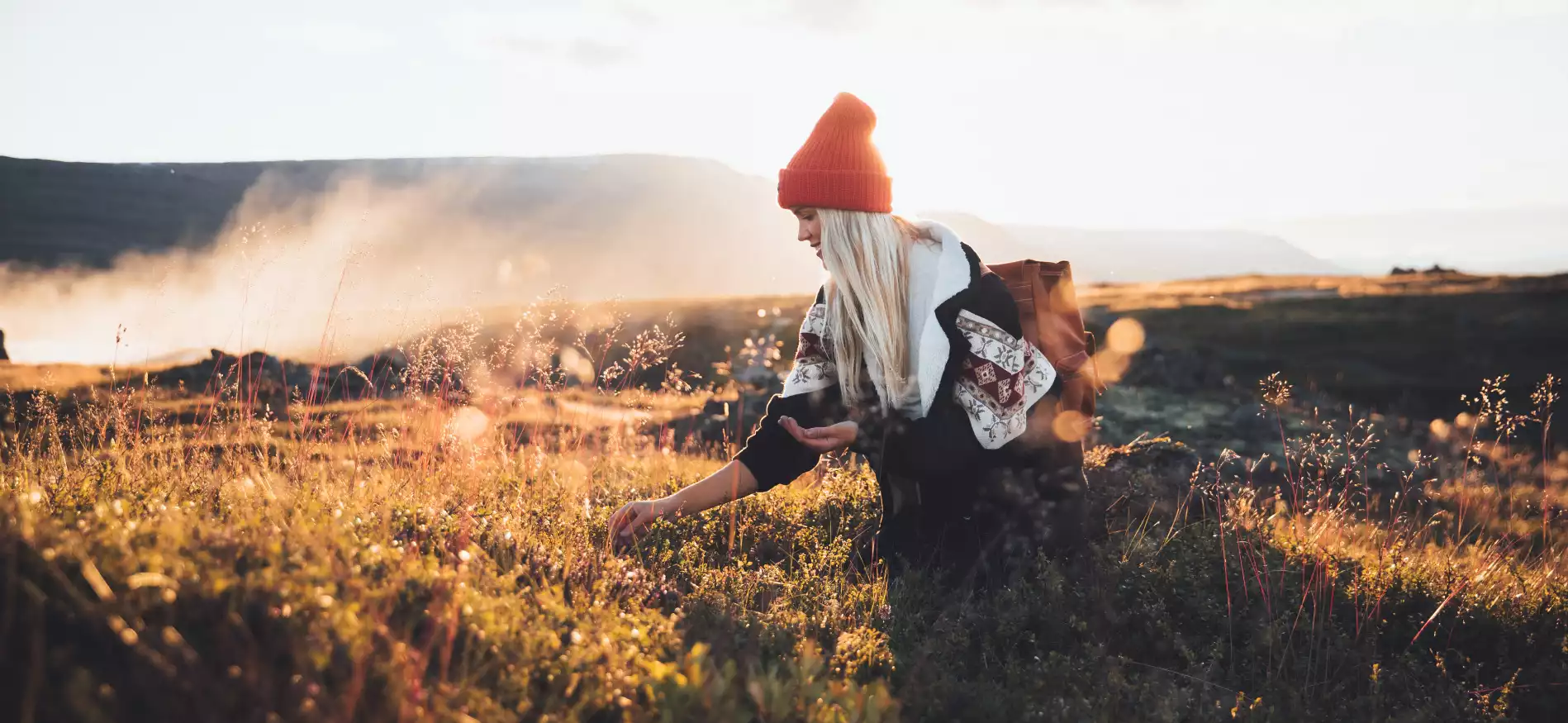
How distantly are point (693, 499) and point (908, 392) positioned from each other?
A: 108cm

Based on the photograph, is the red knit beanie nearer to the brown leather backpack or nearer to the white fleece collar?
the white fleece collar

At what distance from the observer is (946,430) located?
3709mm

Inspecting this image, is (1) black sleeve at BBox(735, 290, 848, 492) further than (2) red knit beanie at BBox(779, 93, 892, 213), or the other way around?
(1) black sleeve at BBox(735, 290, 848, 492)

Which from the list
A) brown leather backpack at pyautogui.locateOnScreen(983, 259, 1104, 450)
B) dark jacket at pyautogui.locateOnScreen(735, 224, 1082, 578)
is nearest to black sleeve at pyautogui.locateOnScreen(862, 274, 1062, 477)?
dark jacket at pyautogui.locateOnScreen(735, 224, 1082, 578)

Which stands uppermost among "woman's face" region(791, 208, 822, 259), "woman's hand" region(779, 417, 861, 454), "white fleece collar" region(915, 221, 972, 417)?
"woman's face" region(791, 208, 822, 259)

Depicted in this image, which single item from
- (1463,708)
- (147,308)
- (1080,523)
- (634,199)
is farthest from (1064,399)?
(634,199)

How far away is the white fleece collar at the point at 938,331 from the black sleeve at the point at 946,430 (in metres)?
0.04

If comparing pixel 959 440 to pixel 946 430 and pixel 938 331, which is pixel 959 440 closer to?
pixel 946 430

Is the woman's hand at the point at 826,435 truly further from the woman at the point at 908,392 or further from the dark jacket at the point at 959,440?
the dark jacket at the point at 959,440

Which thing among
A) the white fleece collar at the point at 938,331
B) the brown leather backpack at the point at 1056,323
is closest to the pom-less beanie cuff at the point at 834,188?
the white fleece collar at the point at 938,331

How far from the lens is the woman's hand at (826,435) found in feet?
11.5

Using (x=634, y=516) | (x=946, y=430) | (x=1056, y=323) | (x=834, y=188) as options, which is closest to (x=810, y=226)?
(x=834, y=188)

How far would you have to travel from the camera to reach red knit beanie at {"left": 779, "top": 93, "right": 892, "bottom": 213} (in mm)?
3803

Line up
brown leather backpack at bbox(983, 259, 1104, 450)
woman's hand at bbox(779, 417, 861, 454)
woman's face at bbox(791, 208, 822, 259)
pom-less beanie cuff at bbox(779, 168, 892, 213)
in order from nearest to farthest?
woman's hand at bbox(779, 417, 861, 454) → pom-less beanie cuff at bbox(779, 168, 892, 213) → woman's face at bbox(791, 208, 822, 259) → brown leather backpack at bbox(983, 259, 1104, 450)
